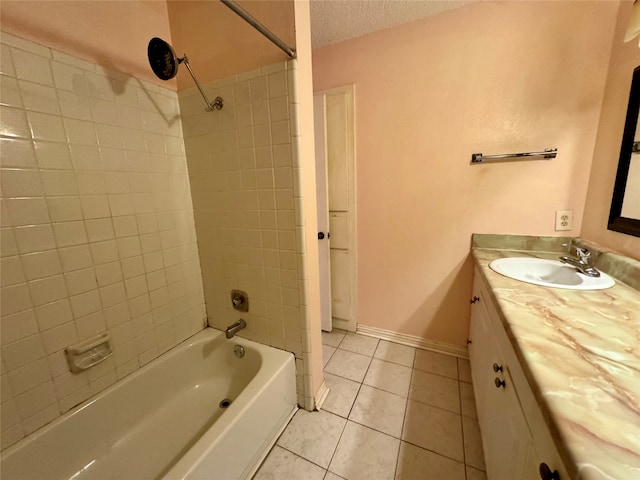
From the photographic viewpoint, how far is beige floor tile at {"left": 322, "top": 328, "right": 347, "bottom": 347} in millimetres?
1976

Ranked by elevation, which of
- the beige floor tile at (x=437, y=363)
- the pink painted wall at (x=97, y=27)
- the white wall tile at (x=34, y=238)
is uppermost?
the pink painted wall at (x=97, y=27)

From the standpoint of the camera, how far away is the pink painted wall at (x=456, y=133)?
4.16 ft

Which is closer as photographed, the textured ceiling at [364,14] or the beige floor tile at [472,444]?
the beige floor tile at [472,444]

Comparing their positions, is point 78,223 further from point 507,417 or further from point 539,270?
point 539,270

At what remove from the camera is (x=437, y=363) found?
1.71 m

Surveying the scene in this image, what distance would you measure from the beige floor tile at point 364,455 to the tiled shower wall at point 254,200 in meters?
0.27

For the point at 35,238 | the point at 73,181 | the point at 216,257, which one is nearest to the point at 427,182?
the point at 216,257

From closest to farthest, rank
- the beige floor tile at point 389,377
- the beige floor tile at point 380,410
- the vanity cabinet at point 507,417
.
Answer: the vanity cabinet at point 507,417 → the beige floor tile at point 380,410 → the beige floor tile at point 389,377

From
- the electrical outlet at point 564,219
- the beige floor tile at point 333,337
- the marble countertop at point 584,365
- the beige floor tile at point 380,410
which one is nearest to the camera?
the marble countertop at point 584,365

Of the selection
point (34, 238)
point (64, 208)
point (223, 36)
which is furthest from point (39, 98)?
point (223, 36)

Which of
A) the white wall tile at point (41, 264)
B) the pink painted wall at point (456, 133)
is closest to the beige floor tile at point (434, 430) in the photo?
the pink painted wall at point (456, 133)

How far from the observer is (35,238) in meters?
0.87

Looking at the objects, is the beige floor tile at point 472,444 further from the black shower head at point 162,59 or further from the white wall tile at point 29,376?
the black shower head at point 162,59

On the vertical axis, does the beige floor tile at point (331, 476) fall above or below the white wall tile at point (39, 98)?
below
